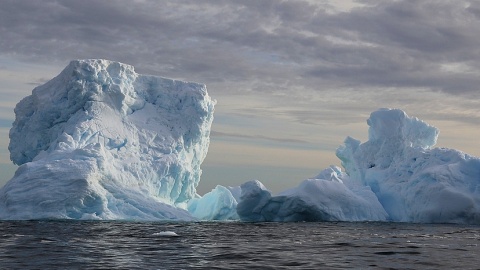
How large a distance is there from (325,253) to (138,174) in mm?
23627

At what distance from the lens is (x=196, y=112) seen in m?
44.2

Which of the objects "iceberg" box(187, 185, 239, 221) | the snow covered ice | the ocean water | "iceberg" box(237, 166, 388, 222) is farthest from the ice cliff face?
the ocean water

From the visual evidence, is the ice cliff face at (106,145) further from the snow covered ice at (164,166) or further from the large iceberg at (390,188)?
the large iceberg at (390,188)

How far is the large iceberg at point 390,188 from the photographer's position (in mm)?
39469

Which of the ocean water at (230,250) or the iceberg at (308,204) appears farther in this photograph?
the iceberg at (308,204)

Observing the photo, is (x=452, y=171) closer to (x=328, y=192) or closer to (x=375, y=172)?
(x=375, y=172)

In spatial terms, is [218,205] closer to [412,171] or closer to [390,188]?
[390,188]

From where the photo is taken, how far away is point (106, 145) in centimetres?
4091

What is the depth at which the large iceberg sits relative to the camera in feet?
129

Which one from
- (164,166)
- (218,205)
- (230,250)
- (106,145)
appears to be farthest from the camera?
(218,205)

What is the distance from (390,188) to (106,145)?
19.8m

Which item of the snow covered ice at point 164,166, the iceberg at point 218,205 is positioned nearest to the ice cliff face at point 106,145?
the snow covered ice at point 164,166

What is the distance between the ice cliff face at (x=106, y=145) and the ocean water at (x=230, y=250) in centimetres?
817

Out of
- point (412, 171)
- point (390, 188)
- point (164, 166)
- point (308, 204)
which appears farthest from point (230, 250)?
point (412, 171)
